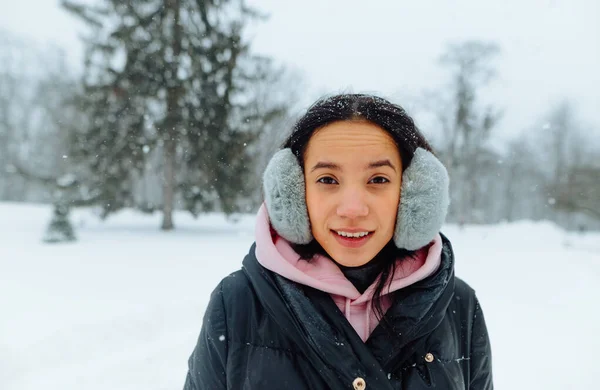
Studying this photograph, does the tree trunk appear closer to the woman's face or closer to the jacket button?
the woman's face

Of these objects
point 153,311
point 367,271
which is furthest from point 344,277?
point 153,311

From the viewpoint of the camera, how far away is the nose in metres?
1.32

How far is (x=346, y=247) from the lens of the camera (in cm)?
137

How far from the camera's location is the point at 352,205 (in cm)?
132

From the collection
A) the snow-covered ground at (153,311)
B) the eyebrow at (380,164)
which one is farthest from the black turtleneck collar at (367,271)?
the snow-covered ground at (153,311)

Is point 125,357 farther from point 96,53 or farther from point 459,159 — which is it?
point 459,159

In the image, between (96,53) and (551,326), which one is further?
(96,53)

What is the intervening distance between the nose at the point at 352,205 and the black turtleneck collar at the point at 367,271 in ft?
0.71

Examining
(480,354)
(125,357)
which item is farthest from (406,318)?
(125,357)

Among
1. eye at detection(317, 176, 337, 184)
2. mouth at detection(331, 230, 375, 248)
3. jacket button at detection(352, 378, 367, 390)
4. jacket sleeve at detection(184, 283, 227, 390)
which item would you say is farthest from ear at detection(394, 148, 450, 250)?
jacket sleeve at detection(184, 283, 227, 390)

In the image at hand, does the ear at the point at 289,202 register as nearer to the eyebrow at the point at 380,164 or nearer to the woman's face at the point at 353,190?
the woman's face at the point at 353,190

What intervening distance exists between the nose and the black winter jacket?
29cm

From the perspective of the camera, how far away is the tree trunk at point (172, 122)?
1653cm

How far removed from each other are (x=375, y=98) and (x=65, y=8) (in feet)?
66.7
